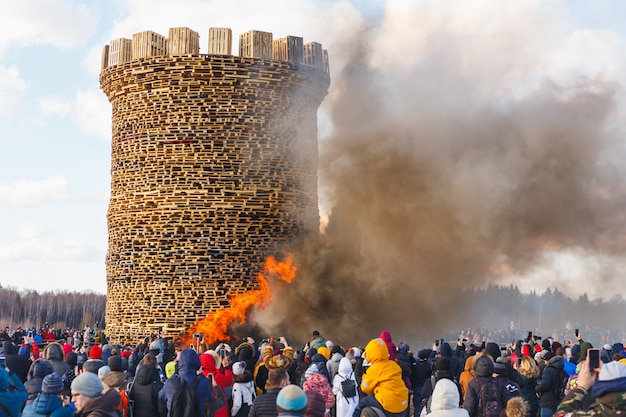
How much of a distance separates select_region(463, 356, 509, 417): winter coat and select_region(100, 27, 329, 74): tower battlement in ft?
54.3

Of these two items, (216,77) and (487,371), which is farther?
(216,77)

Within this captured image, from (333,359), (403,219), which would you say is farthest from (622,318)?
(333,359)

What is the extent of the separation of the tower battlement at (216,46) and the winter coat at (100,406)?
18082mm

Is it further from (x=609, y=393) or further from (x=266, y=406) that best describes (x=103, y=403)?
(x=609, y=393)

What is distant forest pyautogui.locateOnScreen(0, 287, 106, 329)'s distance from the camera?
93.4 metres

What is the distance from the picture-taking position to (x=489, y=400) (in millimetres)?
8859

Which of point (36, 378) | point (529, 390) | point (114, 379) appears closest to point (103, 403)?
point (36, 378)

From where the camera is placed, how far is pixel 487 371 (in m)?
8.98

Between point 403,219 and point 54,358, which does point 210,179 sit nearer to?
point 403,219

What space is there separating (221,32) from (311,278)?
7.78 meters

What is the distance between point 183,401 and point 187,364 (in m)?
0.39

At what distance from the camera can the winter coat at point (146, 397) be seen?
9047 mm

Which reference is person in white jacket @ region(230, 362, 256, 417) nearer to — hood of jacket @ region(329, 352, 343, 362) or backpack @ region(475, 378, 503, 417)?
hood of jacket @ region(329, 352, 343, 362)

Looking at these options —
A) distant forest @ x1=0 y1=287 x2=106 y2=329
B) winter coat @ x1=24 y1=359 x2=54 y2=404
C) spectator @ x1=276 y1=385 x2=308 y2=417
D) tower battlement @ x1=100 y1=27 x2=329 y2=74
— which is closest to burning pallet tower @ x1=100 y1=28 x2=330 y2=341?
tower battlement @ x1=100 y1=27 x2=329 y2=74
